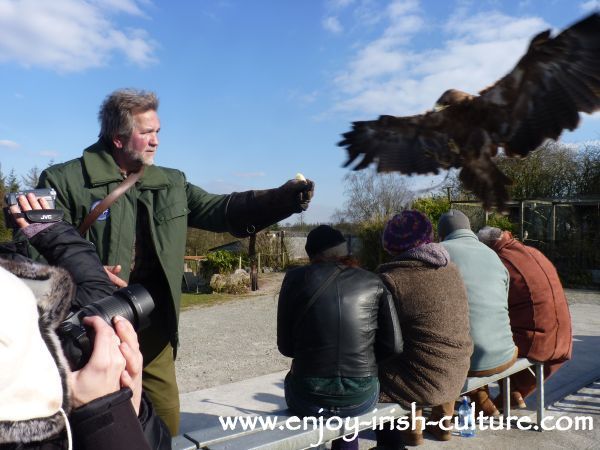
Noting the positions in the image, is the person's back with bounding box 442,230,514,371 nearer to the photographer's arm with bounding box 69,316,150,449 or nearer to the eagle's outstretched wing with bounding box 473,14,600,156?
the eagle's outstretched wing with bounding box 473,14,600,156

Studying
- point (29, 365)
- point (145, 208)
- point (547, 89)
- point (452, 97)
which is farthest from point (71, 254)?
point (547, 89)

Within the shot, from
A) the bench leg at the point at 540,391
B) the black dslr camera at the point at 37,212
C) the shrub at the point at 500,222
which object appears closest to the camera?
the black dslr camera at the point at 37,212

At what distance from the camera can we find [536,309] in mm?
3934

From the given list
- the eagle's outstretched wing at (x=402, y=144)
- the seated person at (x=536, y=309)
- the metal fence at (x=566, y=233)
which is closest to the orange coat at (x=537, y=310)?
the seated person at (x=536, y=309)

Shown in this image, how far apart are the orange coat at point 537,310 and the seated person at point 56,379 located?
3.39 m

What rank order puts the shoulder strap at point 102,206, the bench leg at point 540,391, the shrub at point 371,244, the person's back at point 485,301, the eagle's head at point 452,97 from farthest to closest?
the shrub at point 371,244, the bench leg at point 540,391, the person's back at point 485,301, the eagle's head at point 452,97, the shoulder strap at point 102,206

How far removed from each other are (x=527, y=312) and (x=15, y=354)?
154 inches

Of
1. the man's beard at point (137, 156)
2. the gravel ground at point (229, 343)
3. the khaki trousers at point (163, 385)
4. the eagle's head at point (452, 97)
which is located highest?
the eagle's head at point (452, 97)

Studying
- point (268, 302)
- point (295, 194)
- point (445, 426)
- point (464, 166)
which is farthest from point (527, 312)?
point (268, 302)

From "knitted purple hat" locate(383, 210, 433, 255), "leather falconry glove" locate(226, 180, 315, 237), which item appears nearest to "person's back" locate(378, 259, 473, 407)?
"knitted purple hat" locate(383, 210, 433, 255)

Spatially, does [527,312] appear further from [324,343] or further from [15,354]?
[15,354]

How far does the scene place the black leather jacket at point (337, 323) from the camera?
109 inches

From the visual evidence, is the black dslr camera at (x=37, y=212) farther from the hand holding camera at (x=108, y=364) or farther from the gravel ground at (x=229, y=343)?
the gravel ground at (x=229, y=343)

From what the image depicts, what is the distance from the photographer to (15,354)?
78cm
